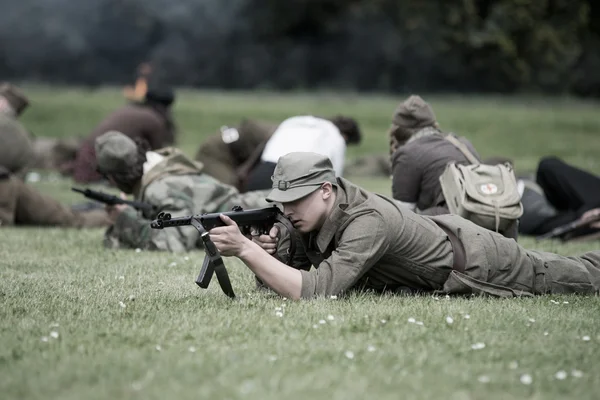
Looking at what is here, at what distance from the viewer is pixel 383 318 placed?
5.40 meters

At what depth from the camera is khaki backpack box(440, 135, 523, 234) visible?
7445mm

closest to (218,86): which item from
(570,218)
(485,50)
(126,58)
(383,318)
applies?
(126,58)

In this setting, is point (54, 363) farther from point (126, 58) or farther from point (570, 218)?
point (126, 58)

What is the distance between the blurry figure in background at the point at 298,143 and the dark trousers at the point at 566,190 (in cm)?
227

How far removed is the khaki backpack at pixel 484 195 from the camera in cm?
745

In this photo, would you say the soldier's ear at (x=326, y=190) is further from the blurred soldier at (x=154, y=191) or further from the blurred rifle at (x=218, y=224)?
the blurred soldier at (x=154, y=191)

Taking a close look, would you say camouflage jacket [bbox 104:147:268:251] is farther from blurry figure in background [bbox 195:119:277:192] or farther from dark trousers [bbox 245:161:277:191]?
blurry figure in background [bbox 195:119:277:192]

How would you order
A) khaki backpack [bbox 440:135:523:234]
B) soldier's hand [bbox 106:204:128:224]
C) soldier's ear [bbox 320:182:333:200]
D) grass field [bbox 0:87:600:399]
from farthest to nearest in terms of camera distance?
soldier's hand [bbox 106:204:128:224] < khaki backpack [bbox 440:135:523:234] < soldier's ear [bbox 320:182:333:200] < grass field [bbox 0:87:600:399]

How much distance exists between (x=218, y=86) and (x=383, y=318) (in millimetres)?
29577

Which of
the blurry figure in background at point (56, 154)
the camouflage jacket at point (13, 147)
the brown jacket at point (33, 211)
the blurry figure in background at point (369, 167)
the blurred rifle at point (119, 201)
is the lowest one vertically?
the blurry figure in background at point (56, 154)

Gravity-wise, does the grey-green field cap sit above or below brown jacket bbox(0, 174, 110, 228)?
above

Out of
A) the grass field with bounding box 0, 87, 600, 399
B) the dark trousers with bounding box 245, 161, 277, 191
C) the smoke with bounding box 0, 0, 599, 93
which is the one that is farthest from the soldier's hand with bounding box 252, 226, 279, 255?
the smoke with bounding box 0, 0, 599, 93

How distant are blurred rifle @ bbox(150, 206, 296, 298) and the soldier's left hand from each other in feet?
→ 0.17

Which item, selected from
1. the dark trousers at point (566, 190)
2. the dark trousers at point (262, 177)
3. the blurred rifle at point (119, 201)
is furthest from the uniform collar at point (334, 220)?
the dark trousers at point (566, 190)
